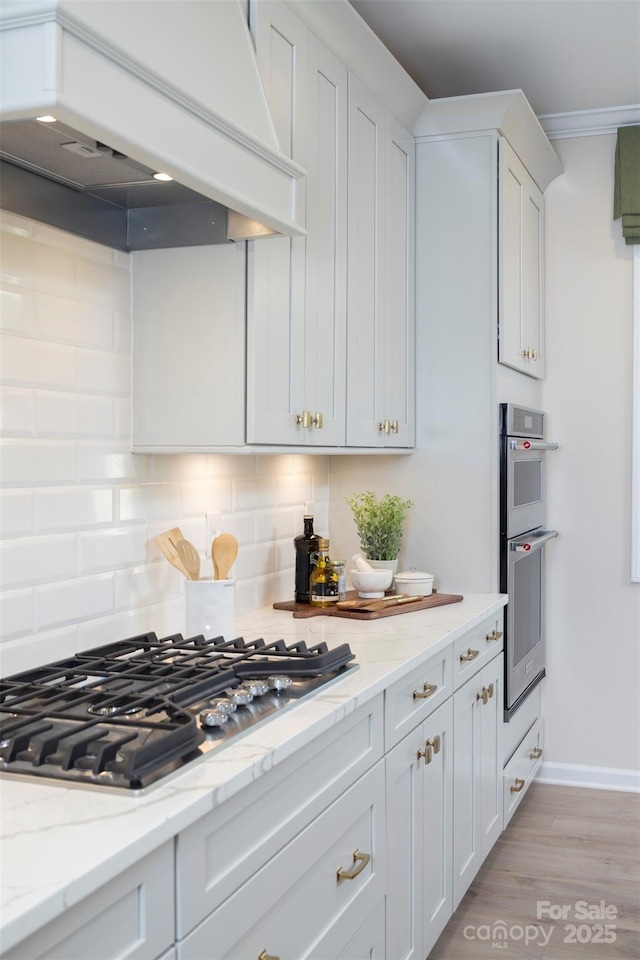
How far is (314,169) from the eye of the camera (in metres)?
2.41

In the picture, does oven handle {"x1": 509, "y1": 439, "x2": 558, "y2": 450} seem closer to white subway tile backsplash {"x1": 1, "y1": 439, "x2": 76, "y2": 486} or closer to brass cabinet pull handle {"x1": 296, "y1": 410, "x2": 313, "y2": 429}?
brass cabinet pull handle {"x1": 296, "y1": 410, "x2": 313, "y2": 429}

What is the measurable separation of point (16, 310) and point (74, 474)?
371mm

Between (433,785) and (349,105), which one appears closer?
(433,785)

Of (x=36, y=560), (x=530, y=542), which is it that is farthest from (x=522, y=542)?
(x=36, y=560)

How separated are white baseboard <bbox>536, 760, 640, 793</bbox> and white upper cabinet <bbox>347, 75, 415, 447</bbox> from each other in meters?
1.69

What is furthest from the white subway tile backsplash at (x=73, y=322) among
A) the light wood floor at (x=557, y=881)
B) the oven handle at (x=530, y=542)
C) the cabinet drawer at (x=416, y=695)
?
the light wood floor at (x=557, y=881)

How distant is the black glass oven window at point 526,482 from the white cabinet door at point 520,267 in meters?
0.36

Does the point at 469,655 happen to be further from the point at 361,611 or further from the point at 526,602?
the point at 526,602

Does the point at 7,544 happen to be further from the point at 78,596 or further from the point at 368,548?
the point at 368,548

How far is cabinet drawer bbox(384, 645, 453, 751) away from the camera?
2049mm

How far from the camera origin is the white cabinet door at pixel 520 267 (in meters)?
3.21

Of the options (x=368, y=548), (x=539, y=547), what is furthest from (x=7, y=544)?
(x=539, y=547)

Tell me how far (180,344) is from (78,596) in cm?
63

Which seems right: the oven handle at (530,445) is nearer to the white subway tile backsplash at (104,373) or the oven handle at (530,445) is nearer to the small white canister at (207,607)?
the small white canister at (207,607)
